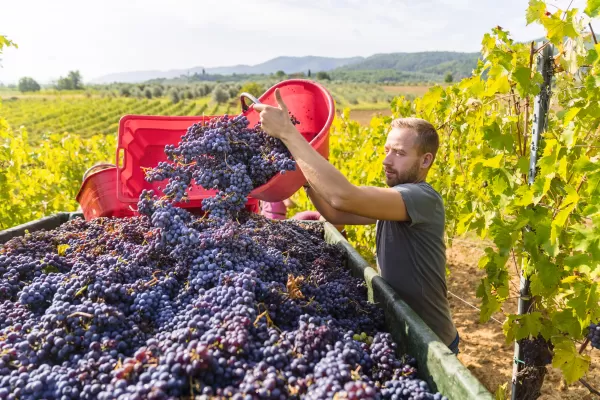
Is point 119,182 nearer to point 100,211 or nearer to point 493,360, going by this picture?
point 100,211

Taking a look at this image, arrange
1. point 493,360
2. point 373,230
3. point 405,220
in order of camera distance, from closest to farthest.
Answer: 1. point 405,220
2. point 493,360
3. point 373,230

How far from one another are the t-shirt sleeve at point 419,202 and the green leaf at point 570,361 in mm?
841

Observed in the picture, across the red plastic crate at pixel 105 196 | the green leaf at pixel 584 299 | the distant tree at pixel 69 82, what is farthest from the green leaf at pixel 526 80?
the distant tree at pixel 69 82

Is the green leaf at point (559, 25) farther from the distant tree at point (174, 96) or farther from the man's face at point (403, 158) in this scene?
the distant tree at point (174, 96)

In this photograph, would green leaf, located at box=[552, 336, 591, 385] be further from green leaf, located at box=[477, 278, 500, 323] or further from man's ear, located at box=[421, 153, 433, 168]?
man's ear, located at box=[421, 153, 433, 168]

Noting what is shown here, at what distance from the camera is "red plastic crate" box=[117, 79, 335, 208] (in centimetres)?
258

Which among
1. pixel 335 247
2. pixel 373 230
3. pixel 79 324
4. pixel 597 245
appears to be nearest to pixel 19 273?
pixel 79 324

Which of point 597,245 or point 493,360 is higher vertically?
point 597,245

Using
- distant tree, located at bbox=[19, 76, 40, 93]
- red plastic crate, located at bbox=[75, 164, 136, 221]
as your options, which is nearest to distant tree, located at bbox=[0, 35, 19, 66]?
red plastic crate, located at bbox=[75, 164, 136, 221]

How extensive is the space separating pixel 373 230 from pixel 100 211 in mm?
2869

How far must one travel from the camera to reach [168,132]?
A: 281 centimetres

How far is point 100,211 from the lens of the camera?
2.86 metres

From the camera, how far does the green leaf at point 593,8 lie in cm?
166

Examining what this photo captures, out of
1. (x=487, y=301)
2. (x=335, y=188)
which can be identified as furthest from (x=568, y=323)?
(x=335, y=188)
